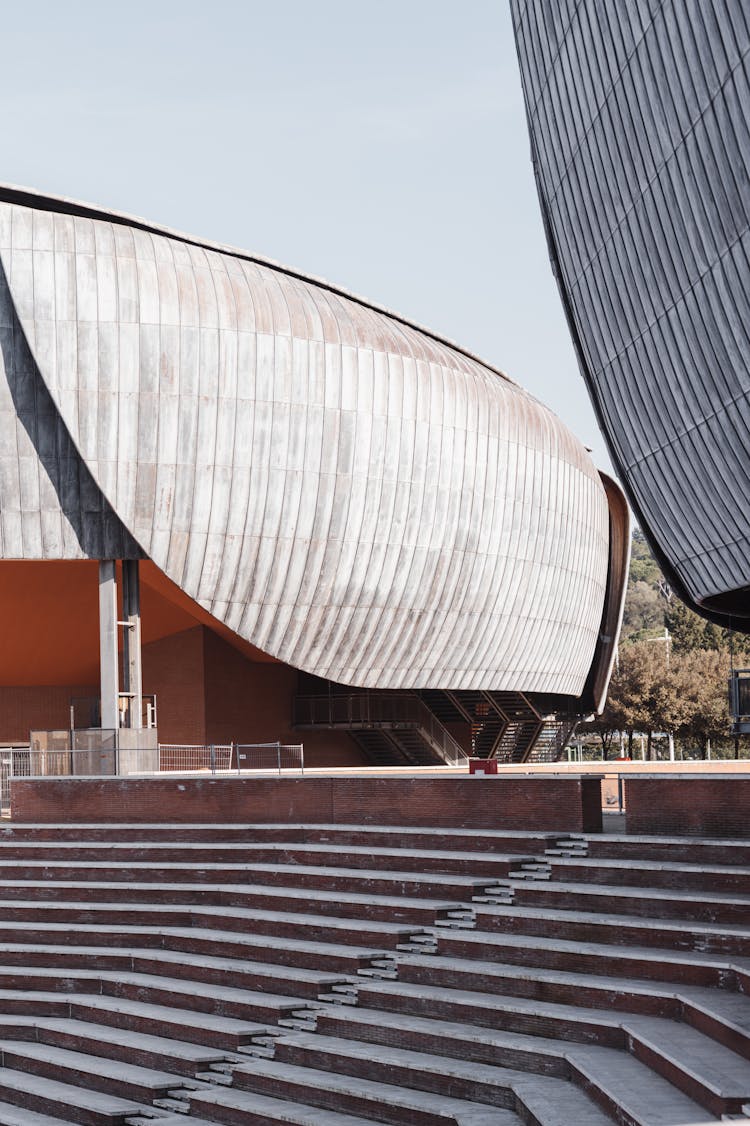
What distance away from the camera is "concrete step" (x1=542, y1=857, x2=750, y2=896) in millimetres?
15422

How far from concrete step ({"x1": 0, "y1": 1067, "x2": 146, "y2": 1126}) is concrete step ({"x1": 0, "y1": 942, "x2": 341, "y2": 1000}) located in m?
2.22

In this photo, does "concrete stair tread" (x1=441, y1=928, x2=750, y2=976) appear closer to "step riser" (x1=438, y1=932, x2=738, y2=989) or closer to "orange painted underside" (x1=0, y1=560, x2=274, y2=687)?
"step riser" (x1=438, y1=932, x2=738, y2=989)

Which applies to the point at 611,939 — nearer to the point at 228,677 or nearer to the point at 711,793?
the point at 711,793

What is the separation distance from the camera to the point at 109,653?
3077cm

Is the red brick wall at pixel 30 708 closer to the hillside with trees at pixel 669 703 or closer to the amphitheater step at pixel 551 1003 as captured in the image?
the amphitheater step at pixel 551 1003

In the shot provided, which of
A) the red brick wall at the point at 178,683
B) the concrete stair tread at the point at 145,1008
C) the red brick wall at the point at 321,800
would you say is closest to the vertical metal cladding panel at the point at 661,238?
the red brick wall at the point at 321,800

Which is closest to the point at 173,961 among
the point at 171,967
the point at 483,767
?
the point at 171,967

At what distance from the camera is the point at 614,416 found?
26.2m

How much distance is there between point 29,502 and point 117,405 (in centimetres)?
280

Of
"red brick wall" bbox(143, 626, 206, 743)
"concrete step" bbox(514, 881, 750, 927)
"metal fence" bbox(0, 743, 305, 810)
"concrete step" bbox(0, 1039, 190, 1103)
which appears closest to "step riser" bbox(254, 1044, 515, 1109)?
"concrete step" bbox(0, 1039, 190, 1103)

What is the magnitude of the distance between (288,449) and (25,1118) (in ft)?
60.5

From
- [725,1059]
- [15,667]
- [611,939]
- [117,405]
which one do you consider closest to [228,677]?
[15,667]

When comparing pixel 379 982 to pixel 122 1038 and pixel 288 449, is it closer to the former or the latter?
pixel 122 1038

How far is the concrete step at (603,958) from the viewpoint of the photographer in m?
13.8
